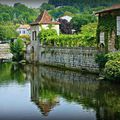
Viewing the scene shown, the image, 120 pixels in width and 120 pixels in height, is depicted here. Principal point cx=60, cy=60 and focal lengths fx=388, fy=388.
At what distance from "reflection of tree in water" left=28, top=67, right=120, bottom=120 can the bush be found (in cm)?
68

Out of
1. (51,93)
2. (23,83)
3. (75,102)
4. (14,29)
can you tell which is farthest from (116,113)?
(14,29)

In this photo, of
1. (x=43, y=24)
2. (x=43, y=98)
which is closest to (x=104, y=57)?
(x=43, y=98)

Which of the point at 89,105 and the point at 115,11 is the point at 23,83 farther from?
the point at 89,105

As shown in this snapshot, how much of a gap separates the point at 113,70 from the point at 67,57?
13.2 meters

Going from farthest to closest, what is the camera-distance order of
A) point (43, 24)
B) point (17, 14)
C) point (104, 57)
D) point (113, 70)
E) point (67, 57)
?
1. point (17, 14)
2. point (43, 24)
3. point (67, 57)
4. point (104, 57)
5. point (113, 70)

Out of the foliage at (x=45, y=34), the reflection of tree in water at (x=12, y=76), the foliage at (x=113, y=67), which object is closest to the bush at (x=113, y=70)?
the foliage at (x=113, y=67)

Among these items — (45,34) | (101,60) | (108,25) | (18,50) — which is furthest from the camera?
(18,50)

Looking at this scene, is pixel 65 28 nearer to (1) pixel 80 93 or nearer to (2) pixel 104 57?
(2) pixel 104 57

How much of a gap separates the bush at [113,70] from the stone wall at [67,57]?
16.9 feet

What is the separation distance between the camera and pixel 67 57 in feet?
121

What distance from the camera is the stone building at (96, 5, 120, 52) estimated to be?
91.7ft

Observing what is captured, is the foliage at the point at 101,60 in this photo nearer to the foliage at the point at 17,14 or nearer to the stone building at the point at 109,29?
the stone building at the point at 109,29

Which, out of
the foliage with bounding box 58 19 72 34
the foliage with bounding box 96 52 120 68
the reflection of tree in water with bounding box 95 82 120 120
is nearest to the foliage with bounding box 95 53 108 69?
the foliage with bounding box 96 52 120 68

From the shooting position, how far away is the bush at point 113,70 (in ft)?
77.8
